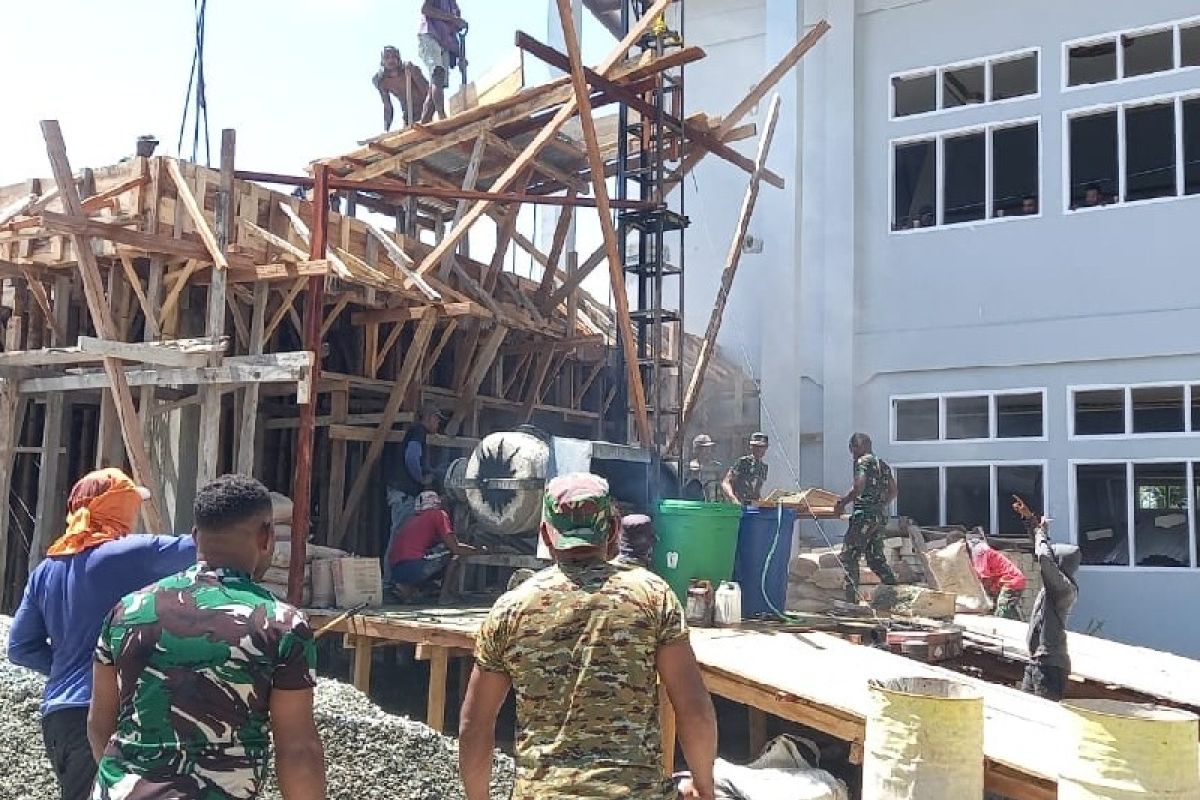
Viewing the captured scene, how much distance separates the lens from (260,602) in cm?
285

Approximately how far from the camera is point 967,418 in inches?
557

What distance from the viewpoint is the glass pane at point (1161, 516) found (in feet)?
42.1

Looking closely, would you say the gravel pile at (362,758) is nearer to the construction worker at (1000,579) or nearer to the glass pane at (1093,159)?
the construction worker at (1000,579)

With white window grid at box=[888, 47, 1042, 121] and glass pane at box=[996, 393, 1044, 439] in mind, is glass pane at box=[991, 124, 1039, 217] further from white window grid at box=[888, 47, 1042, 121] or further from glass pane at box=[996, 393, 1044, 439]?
glass pane at box=[996, 393, 1044, 439]

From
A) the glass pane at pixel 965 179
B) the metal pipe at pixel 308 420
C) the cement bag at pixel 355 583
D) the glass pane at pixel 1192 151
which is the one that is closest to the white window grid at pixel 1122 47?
the glass pane at pixel 1192 151

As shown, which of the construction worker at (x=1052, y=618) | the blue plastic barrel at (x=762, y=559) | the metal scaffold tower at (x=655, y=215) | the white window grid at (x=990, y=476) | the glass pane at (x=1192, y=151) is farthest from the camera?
the white window grid at (x=990, y=476)

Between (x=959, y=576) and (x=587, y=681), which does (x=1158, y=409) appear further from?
(x=587, y=681)

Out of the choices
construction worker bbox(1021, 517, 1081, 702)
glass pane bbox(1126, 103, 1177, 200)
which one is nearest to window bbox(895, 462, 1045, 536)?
glass pane bbox(1126, 103, 1177, 200)

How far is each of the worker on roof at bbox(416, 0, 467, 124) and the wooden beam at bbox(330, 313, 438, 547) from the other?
172 inches

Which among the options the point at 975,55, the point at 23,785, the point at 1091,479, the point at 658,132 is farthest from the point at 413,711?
the point at 975,55

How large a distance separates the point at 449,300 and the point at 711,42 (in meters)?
7.66

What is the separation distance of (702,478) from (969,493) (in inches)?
148

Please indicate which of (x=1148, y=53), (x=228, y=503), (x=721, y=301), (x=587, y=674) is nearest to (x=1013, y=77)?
(x=1148, y=53)

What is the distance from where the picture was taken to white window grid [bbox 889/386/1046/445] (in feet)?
44.8
